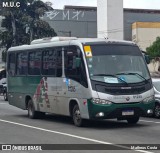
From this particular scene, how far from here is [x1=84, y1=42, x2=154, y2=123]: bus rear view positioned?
50.8 feet

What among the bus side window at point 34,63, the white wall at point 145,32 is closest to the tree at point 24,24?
the white wall at point 145,32

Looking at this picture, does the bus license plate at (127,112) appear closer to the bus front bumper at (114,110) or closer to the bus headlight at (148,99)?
the bus front bumper at (114,110)

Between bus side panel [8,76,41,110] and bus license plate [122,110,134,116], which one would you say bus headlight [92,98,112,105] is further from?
bus side panel [8,76,41,110]

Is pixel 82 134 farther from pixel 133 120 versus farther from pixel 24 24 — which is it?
pixel 24 24

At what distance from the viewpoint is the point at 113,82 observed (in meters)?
15.6

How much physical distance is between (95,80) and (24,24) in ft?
152

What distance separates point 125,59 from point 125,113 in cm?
186

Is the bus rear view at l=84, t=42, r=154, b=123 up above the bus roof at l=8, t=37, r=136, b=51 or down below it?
below

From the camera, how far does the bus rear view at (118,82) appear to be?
50.8 ft

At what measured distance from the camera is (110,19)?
85.6 metres

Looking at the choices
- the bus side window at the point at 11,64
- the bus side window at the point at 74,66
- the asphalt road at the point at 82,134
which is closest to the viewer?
the asphalt road at the point at 82,134

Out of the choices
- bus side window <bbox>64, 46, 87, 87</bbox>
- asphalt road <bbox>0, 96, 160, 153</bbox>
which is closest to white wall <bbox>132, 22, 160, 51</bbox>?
asphalt road <bbox>0, 96, 160, 153</bbox>

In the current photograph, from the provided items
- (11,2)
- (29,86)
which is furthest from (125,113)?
(11,2)

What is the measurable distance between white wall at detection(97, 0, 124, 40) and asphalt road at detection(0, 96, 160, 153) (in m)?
66.7
